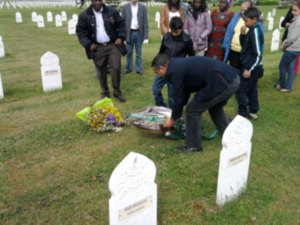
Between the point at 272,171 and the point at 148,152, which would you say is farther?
the point at 148,152

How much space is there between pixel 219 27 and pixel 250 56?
1.56 meters

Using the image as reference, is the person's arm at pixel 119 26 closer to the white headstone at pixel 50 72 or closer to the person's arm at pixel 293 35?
the white headstone at pixel 50 72

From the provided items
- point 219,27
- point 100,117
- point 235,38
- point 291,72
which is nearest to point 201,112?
point 100,117

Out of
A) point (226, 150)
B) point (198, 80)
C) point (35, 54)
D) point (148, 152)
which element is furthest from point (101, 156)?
point (35, 54)

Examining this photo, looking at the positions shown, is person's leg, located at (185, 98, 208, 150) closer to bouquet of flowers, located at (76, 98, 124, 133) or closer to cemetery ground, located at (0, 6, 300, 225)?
cemetery ground, located at (0, 6, 300, 225)

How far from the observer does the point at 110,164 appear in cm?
398

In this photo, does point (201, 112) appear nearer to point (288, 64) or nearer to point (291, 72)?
point (288, 64)

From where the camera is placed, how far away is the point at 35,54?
38.7ft

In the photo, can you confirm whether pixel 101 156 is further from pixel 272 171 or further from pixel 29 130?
pixel 272 171

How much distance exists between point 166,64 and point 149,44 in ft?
33.7

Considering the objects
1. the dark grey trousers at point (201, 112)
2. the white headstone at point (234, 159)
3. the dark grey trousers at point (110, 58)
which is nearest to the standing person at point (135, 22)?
the dark grey trousers at point (110, 58)

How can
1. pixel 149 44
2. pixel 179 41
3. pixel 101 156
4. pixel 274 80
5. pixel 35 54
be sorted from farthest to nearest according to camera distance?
pixel 149 44 → pixel 35 54 → pixel 274 80 → pixel 179 41 → pixel 101 156

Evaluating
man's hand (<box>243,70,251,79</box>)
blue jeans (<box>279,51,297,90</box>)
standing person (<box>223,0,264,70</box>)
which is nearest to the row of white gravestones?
man's hand (<box>243,70,251,79</box>)

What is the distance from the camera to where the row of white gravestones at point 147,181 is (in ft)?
7.52
